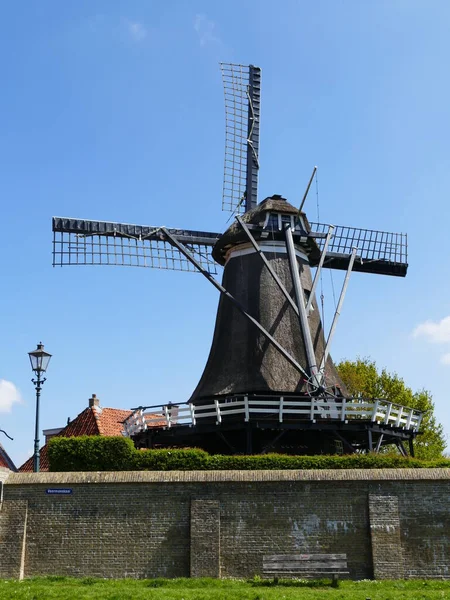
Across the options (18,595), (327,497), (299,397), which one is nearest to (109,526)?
(18,595)

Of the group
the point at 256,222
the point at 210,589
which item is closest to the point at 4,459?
the point at 210,589

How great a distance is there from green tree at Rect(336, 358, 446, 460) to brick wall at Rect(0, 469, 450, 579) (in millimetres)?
18916

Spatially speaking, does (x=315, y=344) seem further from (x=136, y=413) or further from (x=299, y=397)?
(x=136, y=413)

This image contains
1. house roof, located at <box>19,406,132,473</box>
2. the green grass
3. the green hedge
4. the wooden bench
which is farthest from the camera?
house roof, located at <box>19,406,132,473</box>

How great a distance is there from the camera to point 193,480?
1592 cm

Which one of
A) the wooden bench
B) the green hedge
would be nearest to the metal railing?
the green hedge

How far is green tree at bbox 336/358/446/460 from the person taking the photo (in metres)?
35.2

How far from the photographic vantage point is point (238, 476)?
1600cm

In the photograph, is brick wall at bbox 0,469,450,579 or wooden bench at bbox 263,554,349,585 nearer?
wooden bench at bbox 263,554,349,585

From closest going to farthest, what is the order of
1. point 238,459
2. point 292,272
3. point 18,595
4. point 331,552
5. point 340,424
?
point 18,595, point 331,552, point 238,459, point 340,424, point 292,272

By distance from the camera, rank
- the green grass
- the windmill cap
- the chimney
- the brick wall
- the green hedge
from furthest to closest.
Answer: the chimney → the windmill cap → the green hedge → the brick wall → the green grass

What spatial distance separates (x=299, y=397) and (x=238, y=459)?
11.8ft

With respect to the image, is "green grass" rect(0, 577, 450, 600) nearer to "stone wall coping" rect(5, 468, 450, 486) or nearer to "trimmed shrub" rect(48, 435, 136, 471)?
"stone wall coping" rect(5, 468, 450, 486)

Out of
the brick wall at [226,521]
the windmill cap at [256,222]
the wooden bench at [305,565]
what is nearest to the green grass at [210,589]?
the wooden bench at [305,565]
